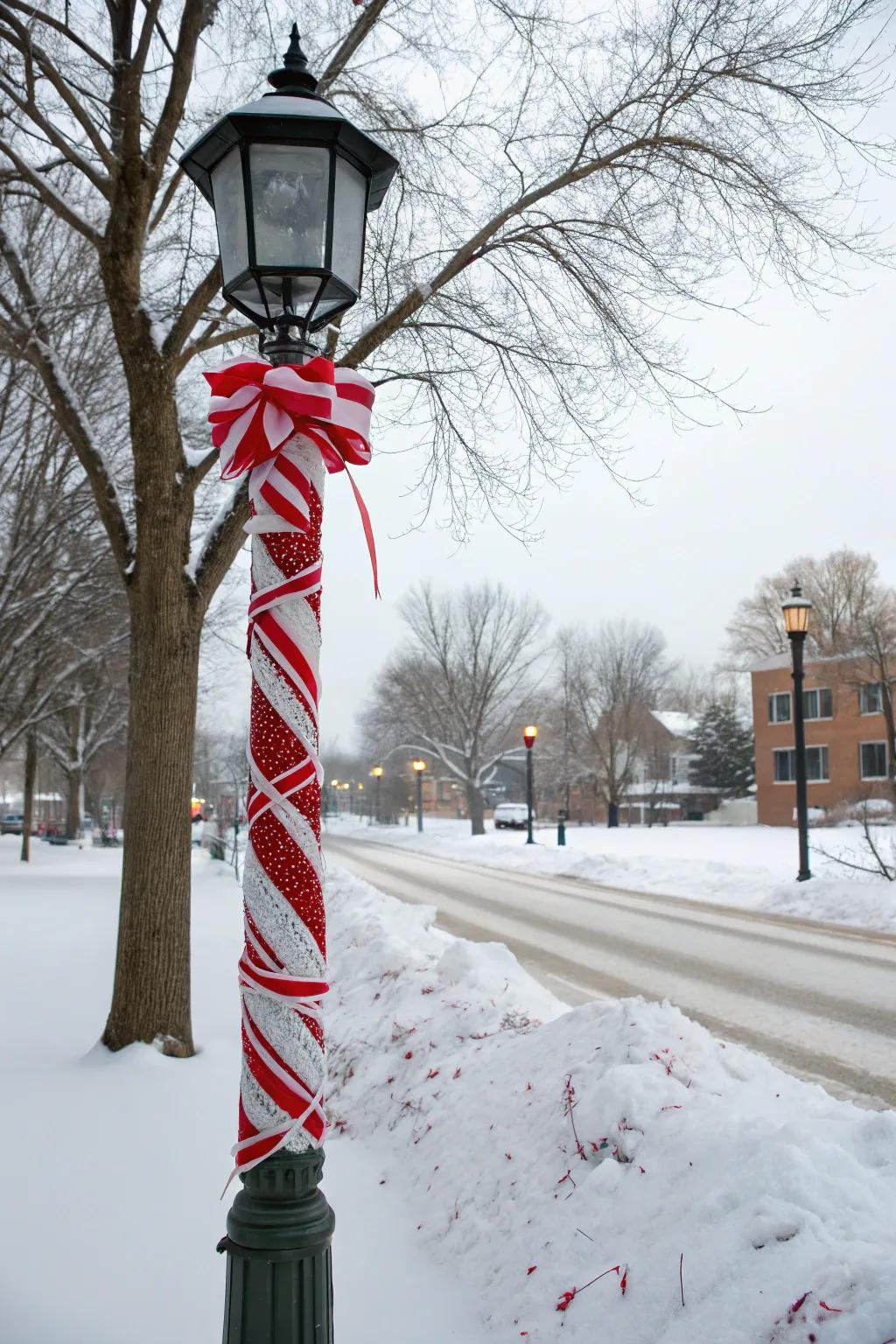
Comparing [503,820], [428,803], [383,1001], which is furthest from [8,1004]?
[428,803]

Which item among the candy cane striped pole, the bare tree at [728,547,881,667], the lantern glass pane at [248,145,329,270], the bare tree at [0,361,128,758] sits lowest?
the candy cane striped pole

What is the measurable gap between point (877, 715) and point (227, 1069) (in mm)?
38831

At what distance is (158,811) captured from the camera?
707 centimetres

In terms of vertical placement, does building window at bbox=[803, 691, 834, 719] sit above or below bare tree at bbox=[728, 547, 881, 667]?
below

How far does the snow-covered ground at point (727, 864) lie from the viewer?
1479 cm

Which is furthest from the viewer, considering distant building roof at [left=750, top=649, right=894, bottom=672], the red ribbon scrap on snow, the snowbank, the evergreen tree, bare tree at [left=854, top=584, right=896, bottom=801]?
the evergreen tree

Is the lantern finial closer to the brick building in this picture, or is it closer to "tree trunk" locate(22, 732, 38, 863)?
"tree trunk" locate(22, 732, 38, 863)

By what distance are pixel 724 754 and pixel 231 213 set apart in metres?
62.0

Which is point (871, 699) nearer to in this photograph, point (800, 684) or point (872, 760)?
point (872, 760)

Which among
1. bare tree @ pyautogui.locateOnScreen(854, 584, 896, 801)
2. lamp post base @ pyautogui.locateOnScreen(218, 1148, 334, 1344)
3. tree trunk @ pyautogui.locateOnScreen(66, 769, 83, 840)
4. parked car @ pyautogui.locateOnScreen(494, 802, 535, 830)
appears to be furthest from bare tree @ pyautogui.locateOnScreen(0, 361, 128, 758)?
parked car @ pyautogui.locateOnScreen(494, 802, 535, 830)

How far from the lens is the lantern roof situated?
3.19m

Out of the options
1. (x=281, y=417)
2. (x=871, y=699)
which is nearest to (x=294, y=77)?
(x=281, y=417)

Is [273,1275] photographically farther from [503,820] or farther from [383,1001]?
[503,820]

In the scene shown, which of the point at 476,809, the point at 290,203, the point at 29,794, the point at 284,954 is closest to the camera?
the point at 284,954
